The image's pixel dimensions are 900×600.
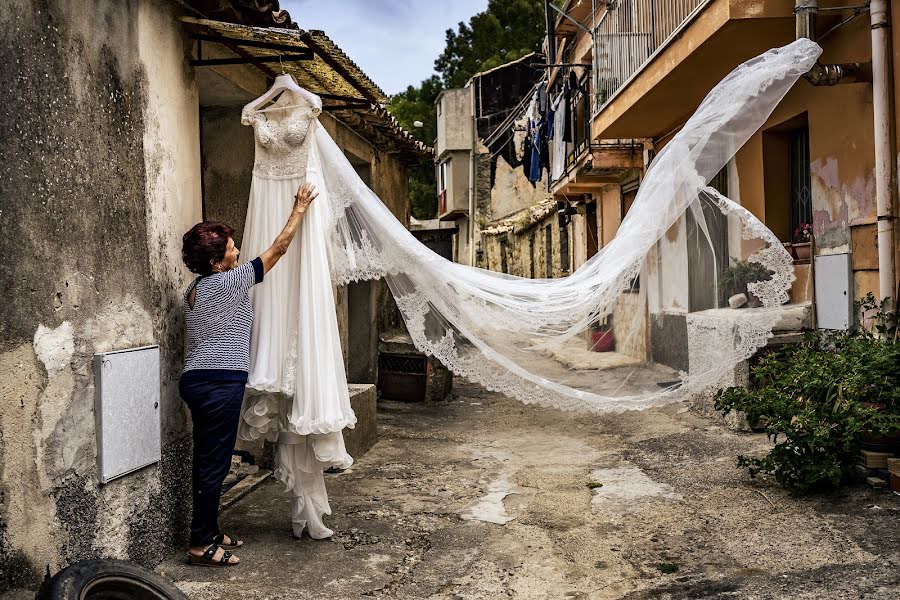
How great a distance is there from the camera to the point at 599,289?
440 centimetres

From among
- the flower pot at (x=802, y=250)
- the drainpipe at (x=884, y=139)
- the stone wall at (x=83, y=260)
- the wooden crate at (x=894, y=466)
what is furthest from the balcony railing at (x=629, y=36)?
the stone wall at (x=83, y=260)

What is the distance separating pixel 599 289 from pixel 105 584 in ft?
9.07

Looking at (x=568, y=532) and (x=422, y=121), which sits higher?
(x=422, y=121)

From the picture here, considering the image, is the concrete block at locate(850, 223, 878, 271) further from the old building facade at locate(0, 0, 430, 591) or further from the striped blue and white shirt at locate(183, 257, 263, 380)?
the striped blue and white shirt at locate(183, 257, 263, 380)

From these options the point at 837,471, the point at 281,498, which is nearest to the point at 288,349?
the point at 281,498

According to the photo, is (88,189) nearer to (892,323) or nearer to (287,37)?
(287,37)

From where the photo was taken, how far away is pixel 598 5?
1305 centimetres

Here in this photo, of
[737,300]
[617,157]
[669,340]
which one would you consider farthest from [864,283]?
[617,157]

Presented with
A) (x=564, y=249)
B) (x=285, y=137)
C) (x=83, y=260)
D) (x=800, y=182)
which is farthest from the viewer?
(x=564, y=249)

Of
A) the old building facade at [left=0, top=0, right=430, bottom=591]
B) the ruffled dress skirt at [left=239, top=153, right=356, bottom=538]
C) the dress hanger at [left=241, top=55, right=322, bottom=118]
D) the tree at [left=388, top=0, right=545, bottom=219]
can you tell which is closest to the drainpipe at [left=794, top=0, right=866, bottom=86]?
the old building facade at [left=0, top=0, right=430, bottom=591]

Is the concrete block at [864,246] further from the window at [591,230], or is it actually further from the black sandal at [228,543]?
the window at [591,230]

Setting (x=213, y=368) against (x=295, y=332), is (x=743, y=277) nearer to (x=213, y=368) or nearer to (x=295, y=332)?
(x=295, y=332)

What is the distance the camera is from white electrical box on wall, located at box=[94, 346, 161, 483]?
3438 millimetres

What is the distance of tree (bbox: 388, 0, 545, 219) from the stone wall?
27387mm
